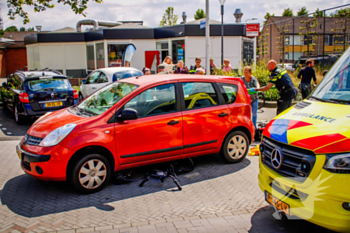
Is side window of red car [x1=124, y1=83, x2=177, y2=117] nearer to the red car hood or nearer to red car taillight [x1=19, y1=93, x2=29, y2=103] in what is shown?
the red car hood

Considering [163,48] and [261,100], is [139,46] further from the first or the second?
[261,100]

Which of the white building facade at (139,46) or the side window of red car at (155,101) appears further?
the white building facade at (139,46)

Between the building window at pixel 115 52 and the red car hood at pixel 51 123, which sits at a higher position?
the building window at pixel 115 52

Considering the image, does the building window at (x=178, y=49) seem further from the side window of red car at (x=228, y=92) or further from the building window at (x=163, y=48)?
the side window of red car at (x=228, y=92)

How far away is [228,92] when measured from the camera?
19.6 ft

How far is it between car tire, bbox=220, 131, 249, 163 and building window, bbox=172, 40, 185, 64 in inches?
653

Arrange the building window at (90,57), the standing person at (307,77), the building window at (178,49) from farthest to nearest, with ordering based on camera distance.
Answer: the building window at (90,57)
the building window at (178,49)
the standing person at (307,77)

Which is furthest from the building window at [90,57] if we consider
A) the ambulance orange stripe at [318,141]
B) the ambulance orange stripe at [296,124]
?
the ambulance orange stripe at [318,141]

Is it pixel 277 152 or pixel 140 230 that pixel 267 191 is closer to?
pixel 277 152

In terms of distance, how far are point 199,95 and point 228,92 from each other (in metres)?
0.67

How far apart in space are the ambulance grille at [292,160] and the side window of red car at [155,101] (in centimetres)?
205

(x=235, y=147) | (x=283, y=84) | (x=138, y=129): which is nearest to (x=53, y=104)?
(x=138, y=129)

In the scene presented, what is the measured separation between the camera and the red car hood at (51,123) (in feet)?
15.5

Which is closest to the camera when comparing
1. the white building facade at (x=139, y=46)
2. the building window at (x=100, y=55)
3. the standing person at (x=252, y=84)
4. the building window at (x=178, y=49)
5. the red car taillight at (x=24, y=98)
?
the standing person at (x=252, y=84)
